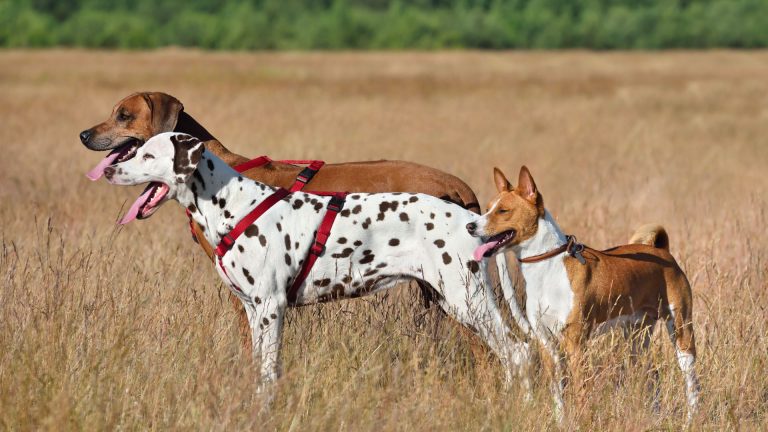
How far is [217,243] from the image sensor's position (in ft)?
18.3

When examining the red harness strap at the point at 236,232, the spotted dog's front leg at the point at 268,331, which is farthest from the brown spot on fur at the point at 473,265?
the red harness strap at the point at 236,232

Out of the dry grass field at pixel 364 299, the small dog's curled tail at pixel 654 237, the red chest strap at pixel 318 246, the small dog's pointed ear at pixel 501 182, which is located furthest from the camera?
the small dog's curled tail at pixel 654 237

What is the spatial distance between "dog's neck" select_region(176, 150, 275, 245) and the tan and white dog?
121 cm

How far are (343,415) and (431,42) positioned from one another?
78.5m

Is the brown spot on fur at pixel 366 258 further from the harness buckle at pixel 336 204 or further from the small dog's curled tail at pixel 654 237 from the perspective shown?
the small dog's curled tail at pixel 654 237

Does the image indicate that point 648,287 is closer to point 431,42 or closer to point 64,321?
point 64,321

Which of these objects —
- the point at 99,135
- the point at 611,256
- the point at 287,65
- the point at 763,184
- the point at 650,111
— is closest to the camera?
the point at 611,256

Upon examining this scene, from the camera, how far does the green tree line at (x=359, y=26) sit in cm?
7575

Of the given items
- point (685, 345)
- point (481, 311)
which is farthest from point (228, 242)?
point (685, 345)

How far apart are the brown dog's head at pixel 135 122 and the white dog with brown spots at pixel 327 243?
97 cm

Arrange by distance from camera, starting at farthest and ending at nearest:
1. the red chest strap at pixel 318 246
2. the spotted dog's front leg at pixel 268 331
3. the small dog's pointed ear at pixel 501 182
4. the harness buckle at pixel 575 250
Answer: the small dog's pointed ear at pixel 501 182, the harness buckle at pixel 575 250, the red chest strap at pixel 318 246, the spotted dog's front leg at pixel 268 331

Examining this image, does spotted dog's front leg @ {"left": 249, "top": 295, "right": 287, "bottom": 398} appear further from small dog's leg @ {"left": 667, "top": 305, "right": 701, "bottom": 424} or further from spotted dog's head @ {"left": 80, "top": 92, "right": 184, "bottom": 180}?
small dog's leg @ {"left": 667, "top": 305, "right": 701, "bottom": 424}

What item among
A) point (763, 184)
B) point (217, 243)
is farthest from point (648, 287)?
point (763, 184)

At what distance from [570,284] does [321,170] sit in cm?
183
